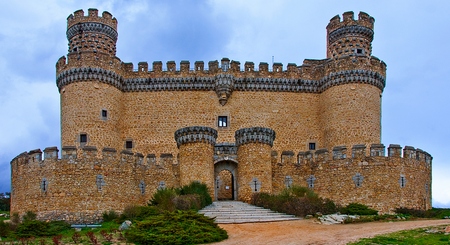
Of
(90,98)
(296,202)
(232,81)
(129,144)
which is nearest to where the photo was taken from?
(296,202)

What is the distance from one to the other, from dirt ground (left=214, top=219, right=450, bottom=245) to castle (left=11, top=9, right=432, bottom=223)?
6207mm

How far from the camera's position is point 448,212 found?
29609 mm

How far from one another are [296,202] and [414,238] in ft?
27.1

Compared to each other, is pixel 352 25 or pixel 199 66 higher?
pixel 352 25

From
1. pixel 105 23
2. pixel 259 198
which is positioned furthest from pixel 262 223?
pixel 105 23

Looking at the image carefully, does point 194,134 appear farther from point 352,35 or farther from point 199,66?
point 352,35

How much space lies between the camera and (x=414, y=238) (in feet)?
62.3

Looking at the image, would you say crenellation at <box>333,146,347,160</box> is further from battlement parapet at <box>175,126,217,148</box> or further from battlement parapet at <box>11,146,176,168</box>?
battlement parapet at <box>11,146,176,168</box>

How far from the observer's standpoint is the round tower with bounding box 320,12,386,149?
37188 millimetres

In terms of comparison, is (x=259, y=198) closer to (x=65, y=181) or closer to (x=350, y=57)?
(x=65, y=181)

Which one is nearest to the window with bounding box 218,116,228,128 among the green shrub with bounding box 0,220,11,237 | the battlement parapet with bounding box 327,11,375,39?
the battlement parapet with bounding box 327,11,375,39

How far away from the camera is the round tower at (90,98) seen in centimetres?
3609

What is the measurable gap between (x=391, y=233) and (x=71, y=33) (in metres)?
26.7

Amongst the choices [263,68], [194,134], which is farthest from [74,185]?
[263,68]
